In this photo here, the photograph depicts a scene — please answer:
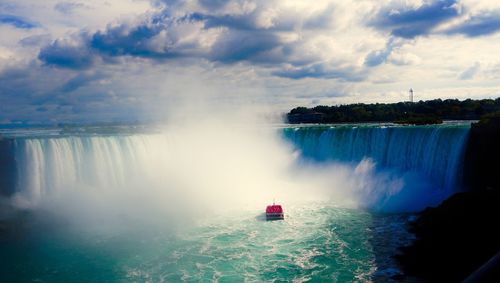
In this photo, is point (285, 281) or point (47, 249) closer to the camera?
point (285, 281)

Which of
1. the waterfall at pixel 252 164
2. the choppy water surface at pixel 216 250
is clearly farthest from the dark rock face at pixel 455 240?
the waterfall at pixel 252 164

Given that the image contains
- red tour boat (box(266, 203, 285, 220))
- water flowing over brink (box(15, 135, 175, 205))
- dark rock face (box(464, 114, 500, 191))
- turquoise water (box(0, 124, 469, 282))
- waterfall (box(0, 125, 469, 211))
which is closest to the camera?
turquoise water (box(0, 124, 469, 282))

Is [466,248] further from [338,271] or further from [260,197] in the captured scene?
[260,197]

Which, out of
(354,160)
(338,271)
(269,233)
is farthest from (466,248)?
(354,160)

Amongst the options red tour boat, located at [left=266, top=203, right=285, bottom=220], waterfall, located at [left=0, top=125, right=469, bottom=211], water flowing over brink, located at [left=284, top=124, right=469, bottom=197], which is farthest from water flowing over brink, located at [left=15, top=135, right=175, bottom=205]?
water flowing over brink, located at [left=284, top=124, right=469, bottom=197]

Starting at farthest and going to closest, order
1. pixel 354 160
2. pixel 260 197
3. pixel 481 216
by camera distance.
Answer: pixel 354 160 → pixel 260 197 → pixel 481 216

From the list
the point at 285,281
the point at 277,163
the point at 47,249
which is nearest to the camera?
the point at 285,281

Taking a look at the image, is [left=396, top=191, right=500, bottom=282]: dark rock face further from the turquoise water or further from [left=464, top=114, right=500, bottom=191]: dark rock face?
[left=464, top=114, right=500, bottom=191]: dark rock face
